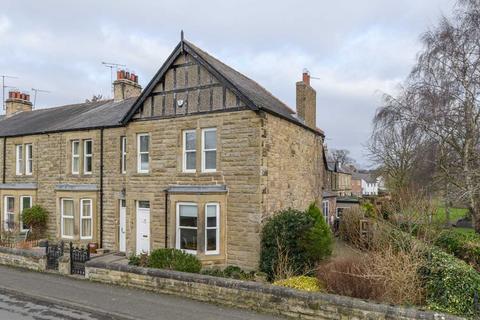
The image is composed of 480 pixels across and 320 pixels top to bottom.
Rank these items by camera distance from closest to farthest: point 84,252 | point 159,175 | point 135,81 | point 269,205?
point 84,252
point 269,205
point 159,175
point 135,81

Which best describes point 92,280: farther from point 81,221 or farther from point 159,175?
point 81,221

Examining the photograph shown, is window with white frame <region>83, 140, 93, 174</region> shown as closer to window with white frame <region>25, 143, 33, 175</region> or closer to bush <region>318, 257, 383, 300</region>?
window with white frame <region>25, 143, 33, 175</region>

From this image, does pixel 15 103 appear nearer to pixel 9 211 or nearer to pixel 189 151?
pixel 9 211

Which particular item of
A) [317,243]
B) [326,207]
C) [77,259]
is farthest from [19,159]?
[326,207]

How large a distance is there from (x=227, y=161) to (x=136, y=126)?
4.88 m

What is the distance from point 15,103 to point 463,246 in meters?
30.3

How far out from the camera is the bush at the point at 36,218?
1928 cm

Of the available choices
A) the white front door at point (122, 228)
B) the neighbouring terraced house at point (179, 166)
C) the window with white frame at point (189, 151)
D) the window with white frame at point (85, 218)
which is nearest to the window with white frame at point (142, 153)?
the neighbouring terraced house at point (179, 166)

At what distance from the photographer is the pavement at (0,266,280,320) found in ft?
29.4

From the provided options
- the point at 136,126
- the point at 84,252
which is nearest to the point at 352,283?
the point at 84,252

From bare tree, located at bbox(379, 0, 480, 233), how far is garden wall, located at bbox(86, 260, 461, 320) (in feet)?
45.5

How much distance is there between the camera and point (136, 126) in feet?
54.0

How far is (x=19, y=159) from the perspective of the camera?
21.8 m

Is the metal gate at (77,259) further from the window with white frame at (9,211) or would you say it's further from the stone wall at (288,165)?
the window with white frame at (9,211)
